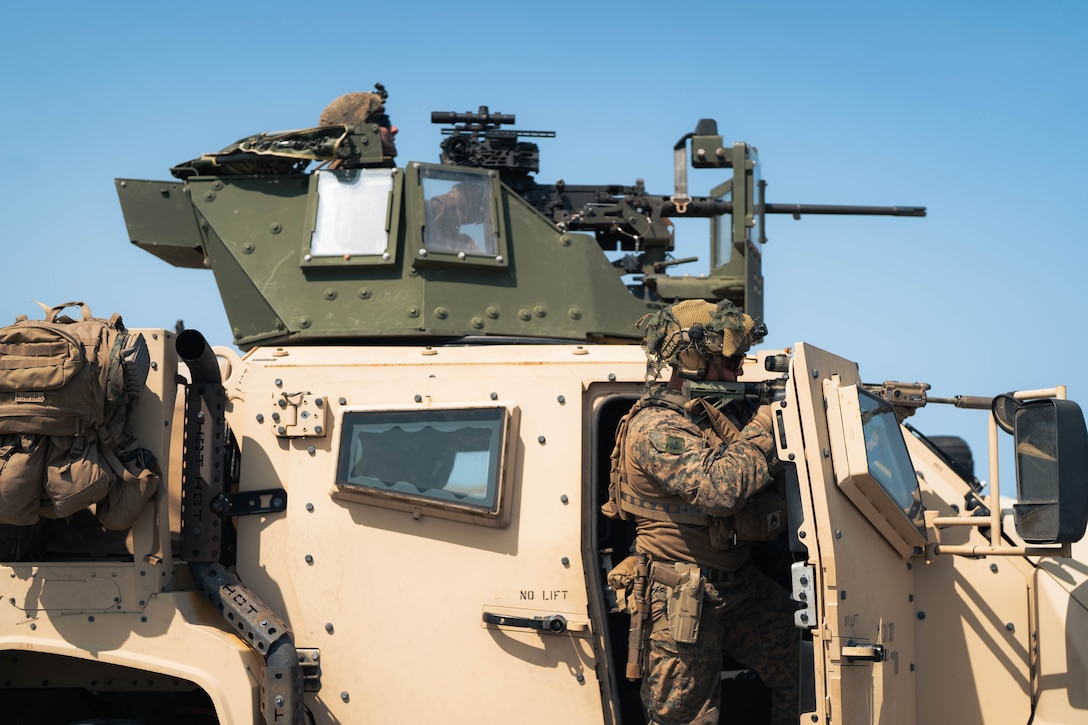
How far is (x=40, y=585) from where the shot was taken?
485 cm

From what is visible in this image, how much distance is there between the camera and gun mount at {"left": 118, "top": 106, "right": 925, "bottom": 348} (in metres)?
6.04

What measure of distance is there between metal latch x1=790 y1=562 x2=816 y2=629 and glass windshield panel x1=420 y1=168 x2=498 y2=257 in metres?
2.52

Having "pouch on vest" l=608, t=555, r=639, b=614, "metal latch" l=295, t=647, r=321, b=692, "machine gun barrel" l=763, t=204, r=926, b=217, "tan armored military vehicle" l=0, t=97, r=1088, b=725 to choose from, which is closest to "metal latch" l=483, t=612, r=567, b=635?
"tan armored military vehicle" l=0, t=97, r=1088, b=725

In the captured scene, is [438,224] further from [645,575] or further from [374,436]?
[645,575]

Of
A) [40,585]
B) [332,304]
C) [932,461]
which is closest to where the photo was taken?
[40,585]

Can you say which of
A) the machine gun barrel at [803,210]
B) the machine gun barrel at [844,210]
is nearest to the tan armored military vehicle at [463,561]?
the machine gun barrel at [803,210]

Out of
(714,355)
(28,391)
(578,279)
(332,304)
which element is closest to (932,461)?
(714,355)

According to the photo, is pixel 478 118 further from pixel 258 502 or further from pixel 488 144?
pixel 258 502

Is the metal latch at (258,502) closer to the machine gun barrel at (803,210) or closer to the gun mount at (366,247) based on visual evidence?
the gun mount at (366,247)

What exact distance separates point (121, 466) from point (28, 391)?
1.45 feet

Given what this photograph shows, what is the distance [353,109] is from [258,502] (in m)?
2.75

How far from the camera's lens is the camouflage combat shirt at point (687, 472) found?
Result: 4.65m

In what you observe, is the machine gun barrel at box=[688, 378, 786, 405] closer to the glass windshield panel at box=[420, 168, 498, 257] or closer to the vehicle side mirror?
the vehicle side mirror

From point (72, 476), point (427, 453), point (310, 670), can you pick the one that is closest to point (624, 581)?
point (427, 453)
